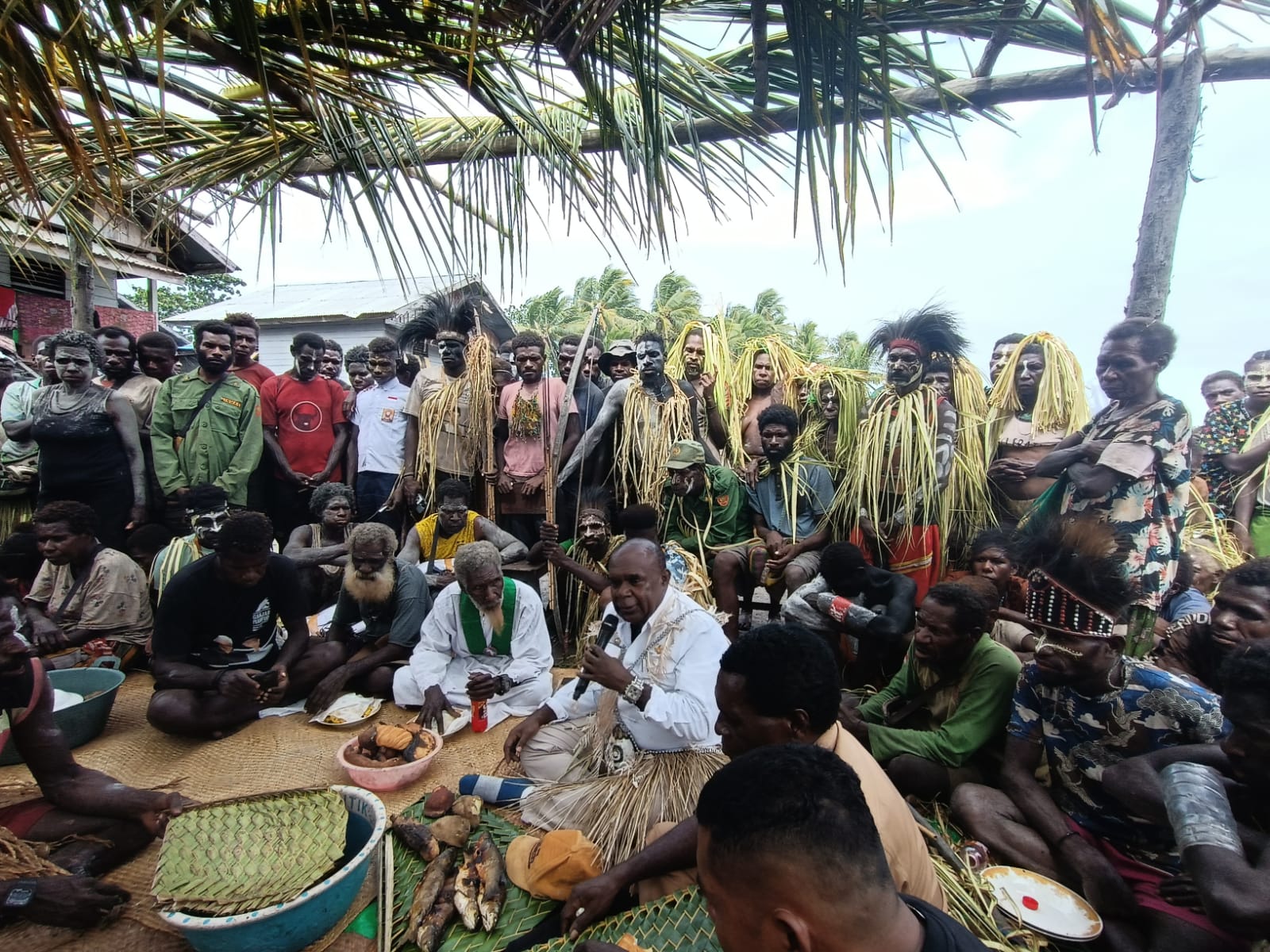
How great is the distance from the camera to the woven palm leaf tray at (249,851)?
1942mm

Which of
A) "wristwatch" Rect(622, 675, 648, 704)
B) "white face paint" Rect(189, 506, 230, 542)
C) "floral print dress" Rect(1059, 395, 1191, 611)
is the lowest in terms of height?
"wristwatch" Rect(622, 675, 648, 704)

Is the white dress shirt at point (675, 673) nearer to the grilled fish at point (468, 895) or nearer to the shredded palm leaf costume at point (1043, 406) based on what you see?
the grilled fish at point (468, 895)

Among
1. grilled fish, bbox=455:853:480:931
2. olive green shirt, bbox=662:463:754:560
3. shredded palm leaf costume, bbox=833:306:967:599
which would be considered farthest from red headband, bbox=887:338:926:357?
grilled fish, bbox=455:853:480:931

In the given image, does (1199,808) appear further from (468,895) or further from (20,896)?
(20,896)

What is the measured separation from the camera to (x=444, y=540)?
4.80 m

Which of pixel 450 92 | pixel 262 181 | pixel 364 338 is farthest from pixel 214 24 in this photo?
pixel 364 338

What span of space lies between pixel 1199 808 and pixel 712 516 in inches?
124

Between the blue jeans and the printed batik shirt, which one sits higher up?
the blue jeans

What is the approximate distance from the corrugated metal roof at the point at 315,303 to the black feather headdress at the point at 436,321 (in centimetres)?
868

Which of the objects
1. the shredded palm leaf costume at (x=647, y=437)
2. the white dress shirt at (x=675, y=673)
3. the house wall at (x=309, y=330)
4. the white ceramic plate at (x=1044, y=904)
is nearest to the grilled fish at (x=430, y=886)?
the white dress shirt at (x=675, y=673)

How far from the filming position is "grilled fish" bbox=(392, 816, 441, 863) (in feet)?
7.97

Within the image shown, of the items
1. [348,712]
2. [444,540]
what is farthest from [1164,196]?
[348,712]

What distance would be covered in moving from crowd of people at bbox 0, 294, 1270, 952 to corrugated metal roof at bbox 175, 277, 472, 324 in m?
9.78

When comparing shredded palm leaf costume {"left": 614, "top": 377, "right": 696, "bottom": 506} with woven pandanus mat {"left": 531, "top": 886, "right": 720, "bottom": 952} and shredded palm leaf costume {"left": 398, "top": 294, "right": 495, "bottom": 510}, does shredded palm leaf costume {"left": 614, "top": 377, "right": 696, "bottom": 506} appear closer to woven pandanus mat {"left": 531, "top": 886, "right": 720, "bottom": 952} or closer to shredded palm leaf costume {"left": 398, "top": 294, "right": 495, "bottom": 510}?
shredded palm leaf costume {"left": 398, "top": 294, "right": 495, "bottom": 510}
